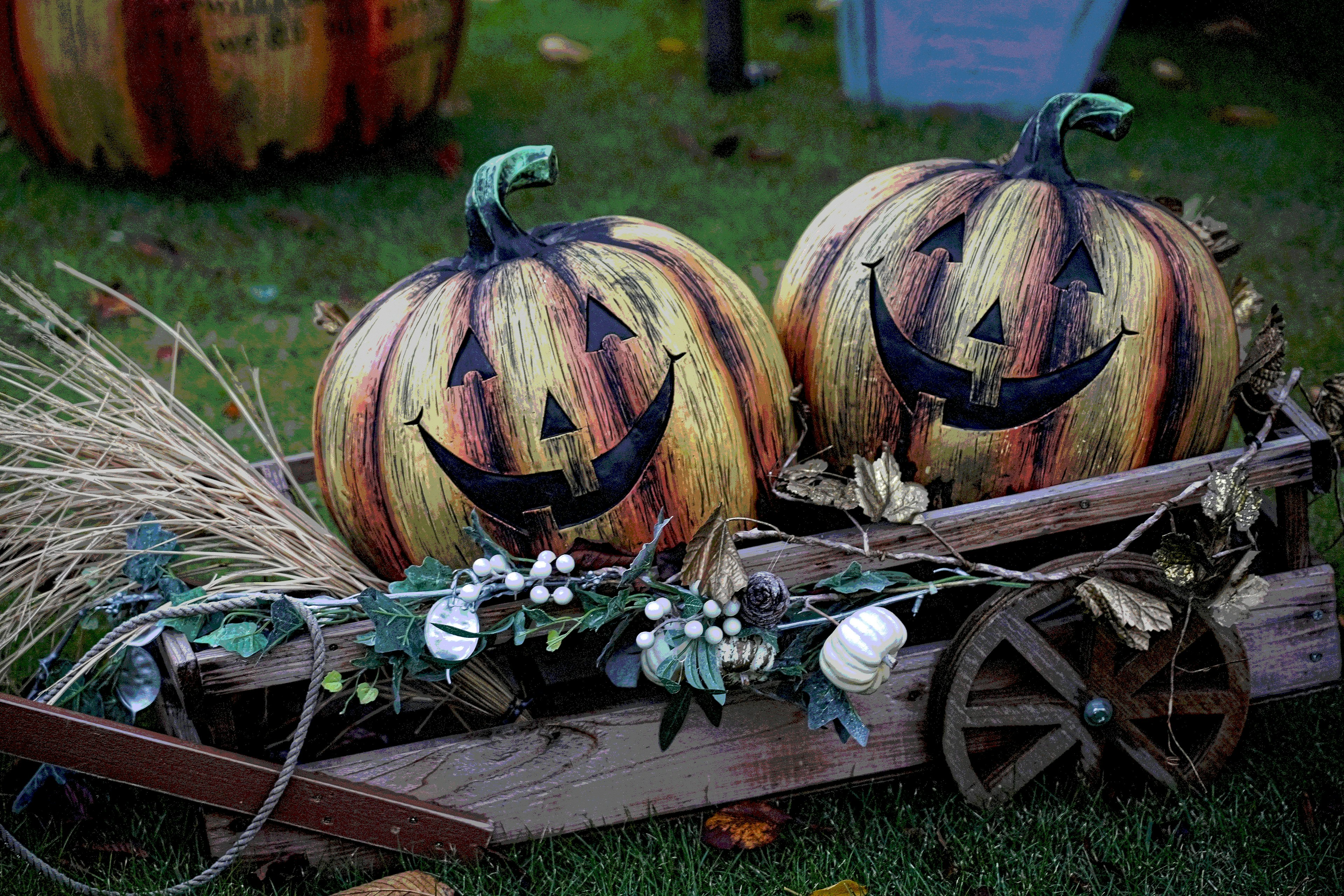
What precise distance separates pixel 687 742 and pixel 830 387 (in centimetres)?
74

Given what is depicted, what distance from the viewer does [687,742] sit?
2189 mm

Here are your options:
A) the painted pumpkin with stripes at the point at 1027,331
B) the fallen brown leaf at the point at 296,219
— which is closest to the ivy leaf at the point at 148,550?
the painted pumpkin with stripes at the point at 1027,331

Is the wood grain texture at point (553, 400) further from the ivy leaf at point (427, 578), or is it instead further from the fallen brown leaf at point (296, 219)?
the fallen brown leaf at point (296, 219)

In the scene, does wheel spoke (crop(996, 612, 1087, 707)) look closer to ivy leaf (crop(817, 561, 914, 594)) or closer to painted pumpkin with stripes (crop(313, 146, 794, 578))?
ivy leaf (crop(817, 561, 914, 594))

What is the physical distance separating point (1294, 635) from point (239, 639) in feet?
6.56

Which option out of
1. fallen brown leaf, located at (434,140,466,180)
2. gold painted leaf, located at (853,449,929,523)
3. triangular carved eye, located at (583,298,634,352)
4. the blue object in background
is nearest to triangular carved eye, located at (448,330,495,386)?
triangular carved eye, located at (583,298,634,352)

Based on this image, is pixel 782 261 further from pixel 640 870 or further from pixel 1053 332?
pixel 640 870

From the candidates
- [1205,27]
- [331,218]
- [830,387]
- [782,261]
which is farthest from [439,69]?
[1205,27]

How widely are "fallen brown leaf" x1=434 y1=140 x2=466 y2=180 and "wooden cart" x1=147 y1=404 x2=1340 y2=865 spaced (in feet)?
10.2

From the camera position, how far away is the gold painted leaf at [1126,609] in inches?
79.6

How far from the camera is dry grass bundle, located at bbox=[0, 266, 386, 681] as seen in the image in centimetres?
221

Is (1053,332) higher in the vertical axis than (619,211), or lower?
higher

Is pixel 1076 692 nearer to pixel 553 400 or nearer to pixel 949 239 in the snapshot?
pixel 949 239

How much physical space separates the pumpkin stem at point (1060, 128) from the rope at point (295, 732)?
1.61 metres
